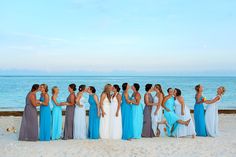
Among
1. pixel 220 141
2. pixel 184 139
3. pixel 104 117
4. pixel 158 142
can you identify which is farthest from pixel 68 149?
pixel 220 141

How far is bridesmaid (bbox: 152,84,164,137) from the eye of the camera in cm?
1134

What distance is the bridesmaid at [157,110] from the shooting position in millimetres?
11338

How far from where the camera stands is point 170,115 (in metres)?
11.4

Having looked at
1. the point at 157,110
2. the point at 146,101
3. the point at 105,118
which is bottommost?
the point at 105,118

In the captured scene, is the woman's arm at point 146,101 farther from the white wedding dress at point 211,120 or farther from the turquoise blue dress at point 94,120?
the white wedding dress at point 211,120

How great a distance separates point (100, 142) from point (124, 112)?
1.33 meters

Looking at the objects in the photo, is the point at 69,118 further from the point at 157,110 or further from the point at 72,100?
the point at 157,110

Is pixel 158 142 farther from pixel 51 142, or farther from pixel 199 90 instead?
pixel 51 142

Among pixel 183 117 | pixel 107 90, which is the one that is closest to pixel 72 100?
pixel 107 90

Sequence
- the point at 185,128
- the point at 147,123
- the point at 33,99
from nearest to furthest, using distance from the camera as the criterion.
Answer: the point at 33,99 → the point at 185,128 → the point at 147,123

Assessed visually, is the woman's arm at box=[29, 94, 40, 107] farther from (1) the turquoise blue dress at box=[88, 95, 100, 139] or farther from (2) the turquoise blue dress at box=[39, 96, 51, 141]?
(1) the turquoise blue dress at box=[88, 95, 100, 139]

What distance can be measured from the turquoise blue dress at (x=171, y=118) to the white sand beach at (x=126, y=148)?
0.38 metres

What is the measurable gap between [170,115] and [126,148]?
2398mm

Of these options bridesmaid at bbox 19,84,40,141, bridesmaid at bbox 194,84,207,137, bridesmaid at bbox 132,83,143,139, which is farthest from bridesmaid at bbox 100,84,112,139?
bridesmaid at bbox 194,84,207,137
